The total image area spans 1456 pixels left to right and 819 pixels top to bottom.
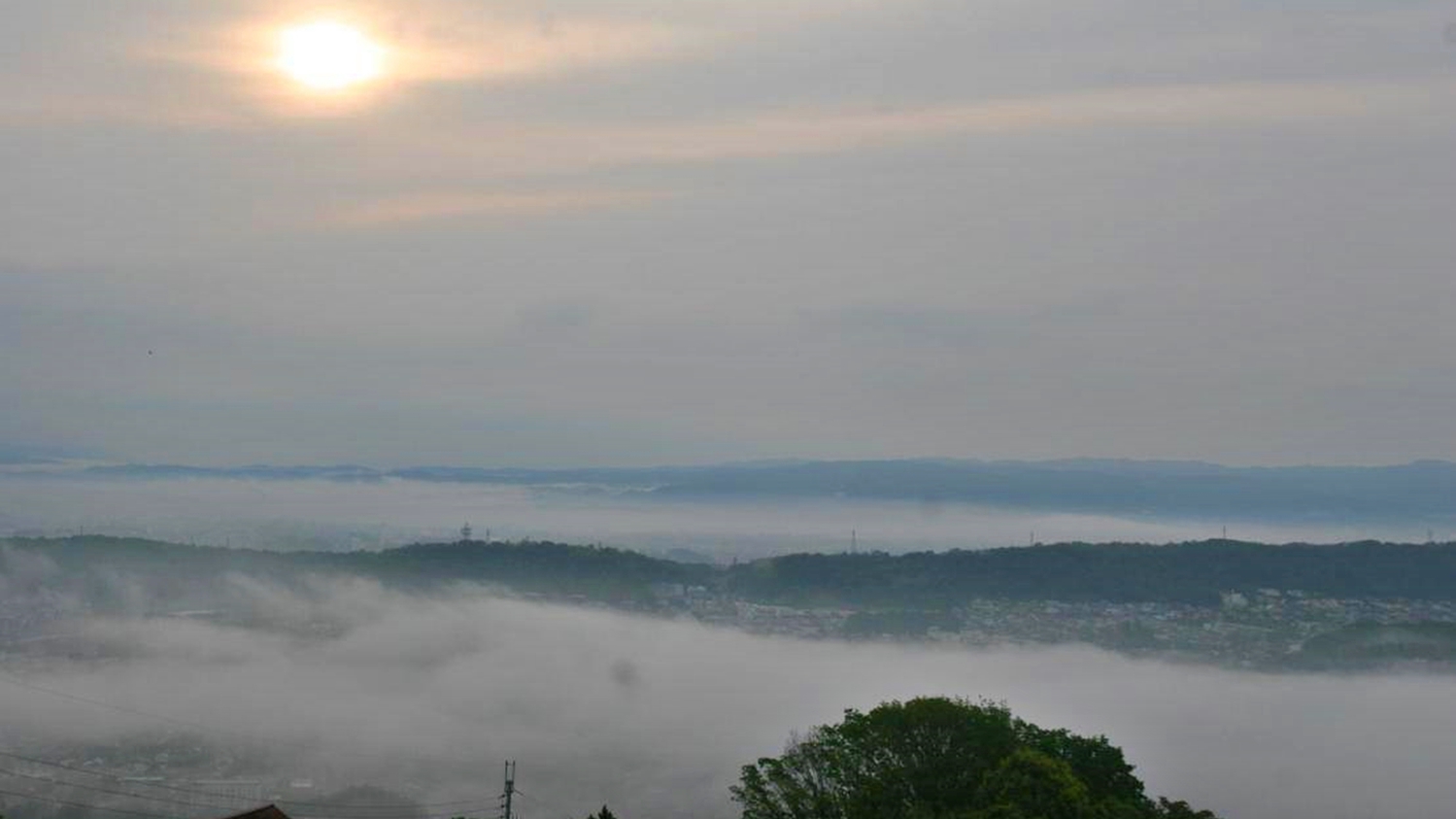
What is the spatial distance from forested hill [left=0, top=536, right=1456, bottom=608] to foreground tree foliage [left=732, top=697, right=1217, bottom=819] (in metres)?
120

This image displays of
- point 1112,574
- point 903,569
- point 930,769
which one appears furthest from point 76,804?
point 1112,574

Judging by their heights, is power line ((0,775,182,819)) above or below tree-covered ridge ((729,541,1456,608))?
below

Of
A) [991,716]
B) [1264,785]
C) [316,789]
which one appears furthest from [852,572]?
[991,716]

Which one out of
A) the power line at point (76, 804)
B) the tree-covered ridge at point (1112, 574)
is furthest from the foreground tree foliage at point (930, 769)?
the tree-covered ridge at point (1112, 574)

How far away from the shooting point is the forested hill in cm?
16138

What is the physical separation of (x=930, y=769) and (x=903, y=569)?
135 metres

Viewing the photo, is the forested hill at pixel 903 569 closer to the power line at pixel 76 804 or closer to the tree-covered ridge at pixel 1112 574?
the tree-covered ridge at pixel 1112 574

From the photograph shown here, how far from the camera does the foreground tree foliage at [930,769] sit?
120ft

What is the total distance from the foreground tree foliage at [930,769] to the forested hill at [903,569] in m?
120

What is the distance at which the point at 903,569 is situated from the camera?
17362cm

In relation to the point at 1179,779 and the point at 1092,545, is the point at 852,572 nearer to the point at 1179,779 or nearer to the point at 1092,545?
the point at 1092,545

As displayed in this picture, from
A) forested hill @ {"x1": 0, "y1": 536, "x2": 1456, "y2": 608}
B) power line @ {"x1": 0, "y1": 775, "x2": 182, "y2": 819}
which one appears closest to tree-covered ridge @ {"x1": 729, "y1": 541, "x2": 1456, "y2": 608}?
forested hill @ {"x1": 0, "y1": 536, "x2": 1456, "y2": 608}

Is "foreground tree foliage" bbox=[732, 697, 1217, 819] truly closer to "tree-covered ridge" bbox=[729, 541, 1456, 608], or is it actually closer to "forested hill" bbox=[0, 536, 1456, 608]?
"forested hill" bbox=[0, 536, 1456, 608]

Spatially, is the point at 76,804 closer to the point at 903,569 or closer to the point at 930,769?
the point at 930,769
